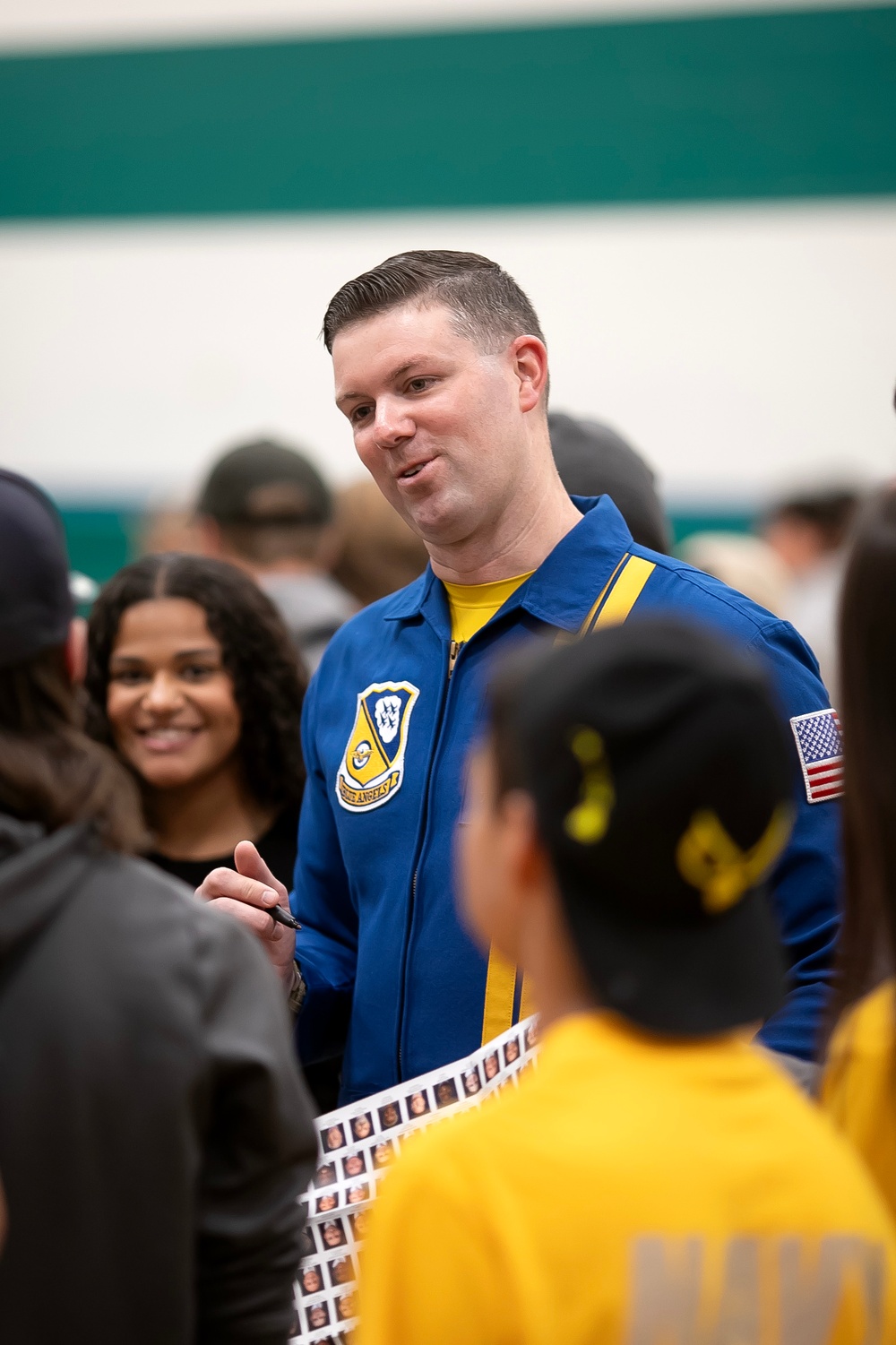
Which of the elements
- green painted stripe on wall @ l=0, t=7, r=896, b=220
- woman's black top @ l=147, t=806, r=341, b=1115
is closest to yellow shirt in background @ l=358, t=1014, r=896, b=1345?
woman's black top @ l=147, t=806, r=341, b=1115

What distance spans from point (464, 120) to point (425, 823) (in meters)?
5.83

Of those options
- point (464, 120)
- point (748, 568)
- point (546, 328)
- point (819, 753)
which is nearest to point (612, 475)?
point (819, 753)

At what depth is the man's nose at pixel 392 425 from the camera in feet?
5.47

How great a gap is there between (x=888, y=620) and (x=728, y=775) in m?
0.25

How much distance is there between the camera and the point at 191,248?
23.4 feet

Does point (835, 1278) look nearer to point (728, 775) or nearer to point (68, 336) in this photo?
point (728, 775)

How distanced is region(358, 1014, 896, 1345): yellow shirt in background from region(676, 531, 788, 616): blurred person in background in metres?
2.97

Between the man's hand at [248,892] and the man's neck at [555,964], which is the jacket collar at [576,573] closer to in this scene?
the man's hand at [248,892]

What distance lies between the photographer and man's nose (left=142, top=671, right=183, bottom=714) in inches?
89.9

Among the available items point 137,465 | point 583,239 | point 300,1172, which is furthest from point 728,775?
point 137,465

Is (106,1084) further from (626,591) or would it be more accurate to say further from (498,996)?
(626,591)

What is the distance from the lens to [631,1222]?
823mm

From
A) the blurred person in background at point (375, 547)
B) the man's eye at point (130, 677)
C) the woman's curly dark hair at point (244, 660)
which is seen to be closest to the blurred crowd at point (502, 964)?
the woman's curly dark hair at point (244, 660)

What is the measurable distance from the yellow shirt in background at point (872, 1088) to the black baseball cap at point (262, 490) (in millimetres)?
2429
